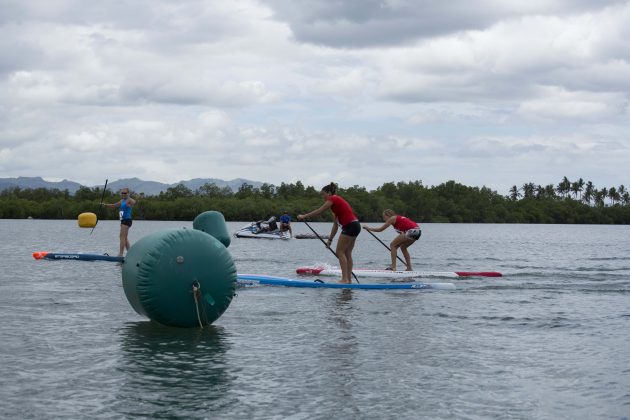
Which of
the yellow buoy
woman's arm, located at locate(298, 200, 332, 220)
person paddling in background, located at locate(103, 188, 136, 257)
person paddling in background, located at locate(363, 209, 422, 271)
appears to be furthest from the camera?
the yellow buoy

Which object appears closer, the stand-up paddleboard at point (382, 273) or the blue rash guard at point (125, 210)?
the stand-up paddleboard at point (382, 273)

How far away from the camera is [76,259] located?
27.5 metres

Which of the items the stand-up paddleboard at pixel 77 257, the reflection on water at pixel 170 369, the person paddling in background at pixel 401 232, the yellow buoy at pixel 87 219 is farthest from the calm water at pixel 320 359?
the yellow buoy at pixel 87 219

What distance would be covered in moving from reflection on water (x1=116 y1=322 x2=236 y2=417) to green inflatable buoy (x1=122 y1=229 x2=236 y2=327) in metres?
0.31

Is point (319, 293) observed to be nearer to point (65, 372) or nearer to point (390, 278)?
point (390, 278)

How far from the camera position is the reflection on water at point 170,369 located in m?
8.15

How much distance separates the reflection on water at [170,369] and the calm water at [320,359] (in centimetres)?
2

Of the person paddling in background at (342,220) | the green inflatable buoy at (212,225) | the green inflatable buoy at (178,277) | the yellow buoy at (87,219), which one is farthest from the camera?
the yellow buoy at (87,219)

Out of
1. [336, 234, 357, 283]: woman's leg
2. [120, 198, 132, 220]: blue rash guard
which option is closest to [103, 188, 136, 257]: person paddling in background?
[120, 198, 132, 220]: blue rash guard

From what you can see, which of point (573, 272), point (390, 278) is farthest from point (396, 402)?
point (573, 272)

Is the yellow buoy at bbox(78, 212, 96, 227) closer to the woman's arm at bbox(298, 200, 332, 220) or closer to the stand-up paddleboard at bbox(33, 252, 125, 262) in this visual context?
the stand-up paddleboard at bbox(33, 252, 125, 262)

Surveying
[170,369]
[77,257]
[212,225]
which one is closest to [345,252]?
[212,225]

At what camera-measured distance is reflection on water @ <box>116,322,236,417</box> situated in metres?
8.15

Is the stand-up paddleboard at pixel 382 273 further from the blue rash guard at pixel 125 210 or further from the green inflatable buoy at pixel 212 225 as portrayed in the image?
the blue rash guard at pixel 125 210
